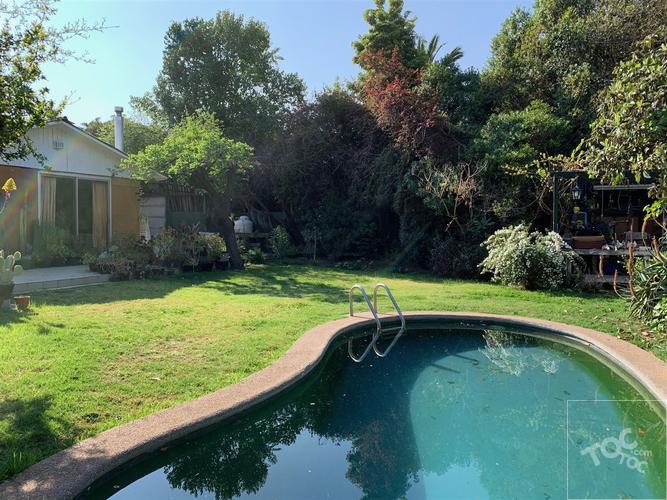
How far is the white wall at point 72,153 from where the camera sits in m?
11.8

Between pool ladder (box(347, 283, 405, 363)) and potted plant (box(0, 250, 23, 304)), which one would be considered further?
potted plant (box(0, 250, 23, 304))

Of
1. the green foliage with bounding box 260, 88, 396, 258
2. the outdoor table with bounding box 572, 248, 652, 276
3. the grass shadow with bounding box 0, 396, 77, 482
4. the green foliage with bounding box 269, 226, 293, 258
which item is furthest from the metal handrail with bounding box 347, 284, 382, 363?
the green foliage with bounding box 269, 226, 293, 258

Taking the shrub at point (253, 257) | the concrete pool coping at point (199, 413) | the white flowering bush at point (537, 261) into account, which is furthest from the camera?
the shrub at point (253, 257)

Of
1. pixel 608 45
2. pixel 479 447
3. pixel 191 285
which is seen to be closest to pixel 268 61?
pixel 608 45

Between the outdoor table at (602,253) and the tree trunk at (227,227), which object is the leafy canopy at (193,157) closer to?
the tree trunk at (227,227)

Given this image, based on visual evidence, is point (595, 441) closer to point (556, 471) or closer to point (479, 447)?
point (556, 471)

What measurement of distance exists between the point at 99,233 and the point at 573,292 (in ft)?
41.6

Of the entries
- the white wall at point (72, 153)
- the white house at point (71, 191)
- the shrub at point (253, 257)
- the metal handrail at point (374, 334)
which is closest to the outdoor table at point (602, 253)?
the metal handrail at point (374, 334)

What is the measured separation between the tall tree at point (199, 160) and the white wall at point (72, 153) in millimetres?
746

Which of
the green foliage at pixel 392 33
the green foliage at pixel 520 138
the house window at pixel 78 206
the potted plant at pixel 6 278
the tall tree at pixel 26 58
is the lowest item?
the potted plant at pixel 6 278

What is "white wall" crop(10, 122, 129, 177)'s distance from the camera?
1181 cm

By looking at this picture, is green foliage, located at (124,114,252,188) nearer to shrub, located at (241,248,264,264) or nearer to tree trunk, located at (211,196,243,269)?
tree trunk, located at (211,196,243,269)

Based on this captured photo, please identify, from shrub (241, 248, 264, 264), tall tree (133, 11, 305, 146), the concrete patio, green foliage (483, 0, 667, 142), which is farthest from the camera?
tall tree (133, 11, 305, 146)

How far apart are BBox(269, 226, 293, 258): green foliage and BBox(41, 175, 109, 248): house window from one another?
5.89 meters
